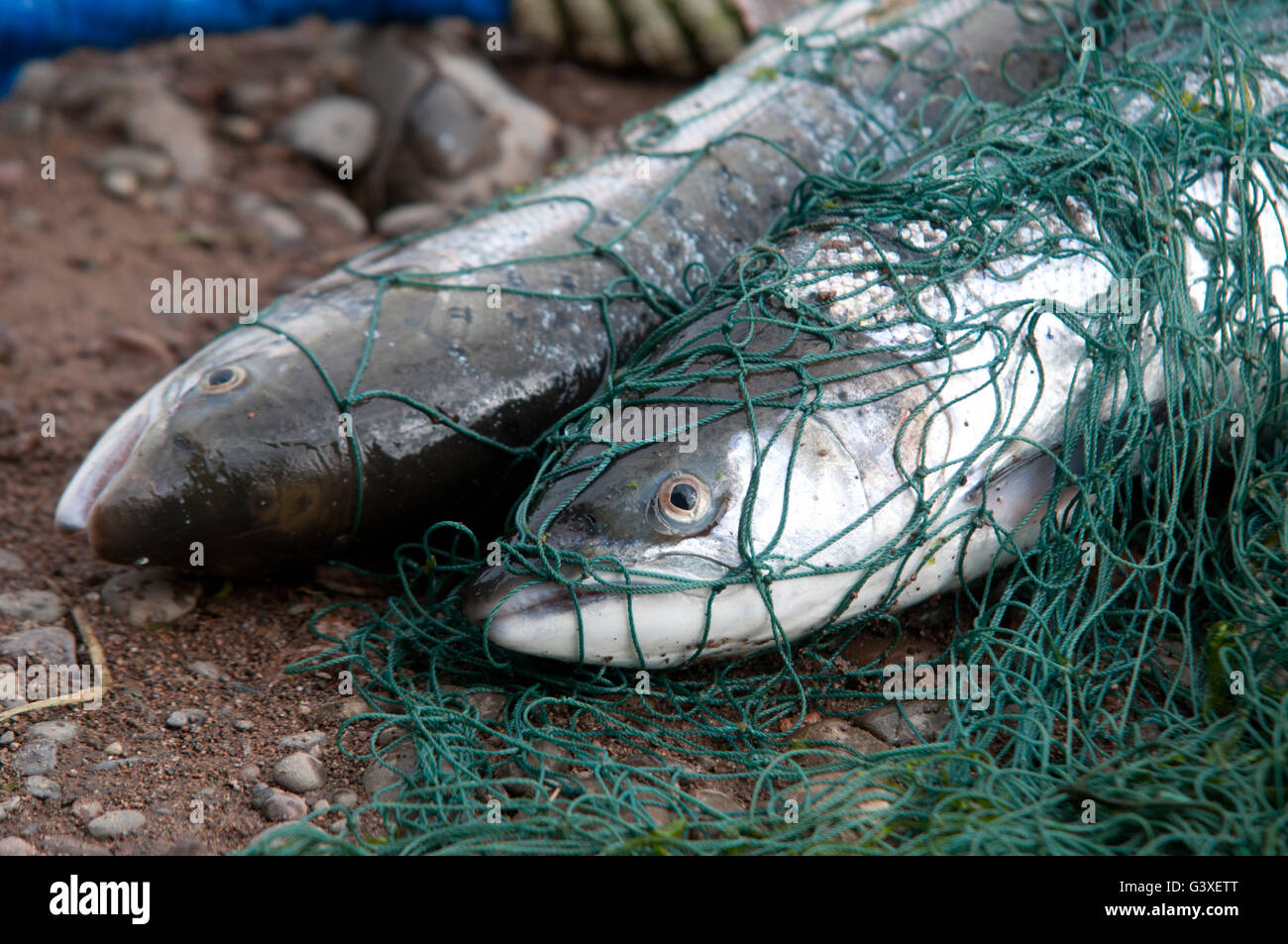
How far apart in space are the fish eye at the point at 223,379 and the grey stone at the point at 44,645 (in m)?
0.93

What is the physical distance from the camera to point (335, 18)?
7.24 meters

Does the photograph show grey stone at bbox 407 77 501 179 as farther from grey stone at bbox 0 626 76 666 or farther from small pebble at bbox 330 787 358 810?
small pebble at bbox 330 787 358 810

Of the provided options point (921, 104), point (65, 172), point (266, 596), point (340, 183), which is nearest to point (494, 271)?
point (266, 596)

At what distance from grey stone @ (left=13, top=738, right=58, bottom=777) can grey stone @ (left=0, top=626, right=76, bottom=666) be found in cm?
40

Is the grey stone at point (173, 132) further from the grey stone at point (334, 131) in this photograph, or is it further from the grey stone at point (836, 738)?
the grey stone at point (836, 738)

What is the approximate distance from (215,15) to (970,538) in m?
5.47

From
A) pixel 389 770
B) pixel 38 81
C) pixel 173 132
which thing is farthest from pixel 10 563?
pixel 38 81

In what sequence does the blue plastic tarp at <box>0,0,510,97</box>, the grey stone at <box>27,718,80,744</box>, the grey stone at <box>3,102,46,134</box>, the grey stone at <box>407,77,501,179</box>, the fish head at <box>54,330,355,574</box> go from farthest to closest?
the grey stone at <box>3,102,46,134</box>
the grey stone at <box>407,77,501,179</box>
the blue plastic tarp at <box>0,0,510,97</box>
the fish head at <box>54,330,355,574</box>
the grey stone at <box>27,718,80,744</box>

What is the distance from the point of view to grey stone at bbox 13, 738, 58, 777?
10.5 ft

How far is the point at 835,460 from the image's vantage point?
130 inches

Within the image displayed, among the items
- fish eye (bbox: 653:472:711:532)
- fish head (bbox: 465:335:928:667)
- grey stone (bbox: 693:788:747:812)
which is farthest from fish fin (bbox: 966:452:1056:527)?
grey stone (bbox: 693:788:747:812)

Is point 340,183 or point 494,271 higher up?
point 340,183

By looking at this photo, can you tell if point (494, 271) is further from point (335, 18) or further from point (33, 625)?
point (335, 18)

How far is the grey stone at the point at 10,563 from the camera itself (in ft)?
13.4
